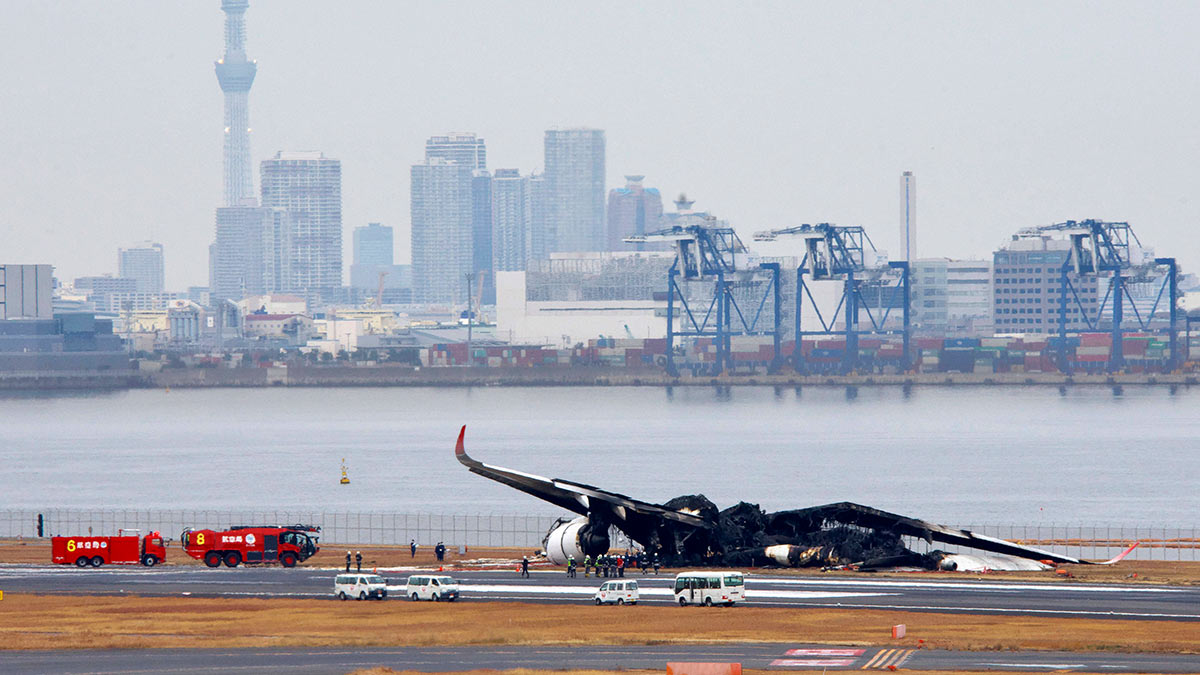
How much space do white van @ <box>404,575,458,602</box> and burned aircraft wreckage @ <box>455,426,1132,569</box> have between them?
8.76m

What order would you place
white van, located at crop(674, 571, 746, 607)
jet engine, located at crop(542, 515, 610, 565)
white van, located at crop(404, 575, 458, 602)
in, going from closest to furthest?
white van, located at crop(674, 571, 746, 607) → white van, located at crop(404, 575, 458, 602) → jet engine, located at crop(542, 515, 610, 565)

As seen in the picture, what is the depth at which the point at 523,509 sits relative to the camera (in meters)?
103

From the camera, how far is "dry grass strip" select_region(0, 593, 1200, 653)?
134ft

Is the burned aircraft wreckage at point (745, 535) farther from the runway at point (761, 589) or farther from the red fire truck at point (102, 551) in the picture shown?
the red fire truck at point (102, 551)

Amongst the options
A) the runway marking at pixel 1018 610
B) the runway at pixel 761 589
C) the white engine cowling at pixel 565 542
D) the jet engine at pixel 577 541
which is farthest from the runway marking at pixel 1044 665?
the white engine cowling at pixel 565 542

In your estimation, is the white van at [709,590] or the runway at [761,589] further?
the white van at [709,590]

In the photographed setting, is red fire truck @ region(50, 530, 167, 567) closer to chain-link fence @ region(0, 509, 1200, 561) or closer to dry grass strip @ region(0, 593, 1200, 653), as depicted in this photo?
dry grass strip @ region(0, 593, 1200, 653)

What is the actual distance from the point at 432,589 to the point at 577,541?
32.7ft

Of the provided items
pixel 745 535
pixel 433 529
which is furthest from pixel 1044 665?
pixel 433 529

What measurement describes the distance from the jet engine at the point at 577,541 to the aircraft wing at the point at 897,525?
6.23m

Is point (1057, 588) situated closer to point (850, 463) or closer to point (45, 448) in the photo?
point (850, 463)

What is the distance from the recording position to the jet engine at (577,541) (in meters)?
59.4

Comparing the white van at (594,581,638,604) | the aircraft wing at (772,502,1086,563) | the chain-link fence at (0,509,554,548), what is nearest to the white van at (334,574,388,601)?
the white van at (594,581,638,604)

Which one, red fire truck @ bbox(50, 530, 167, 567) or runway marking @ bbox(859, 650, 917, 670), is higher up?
runway marking @ bbox(859, 650, 917, 670)
